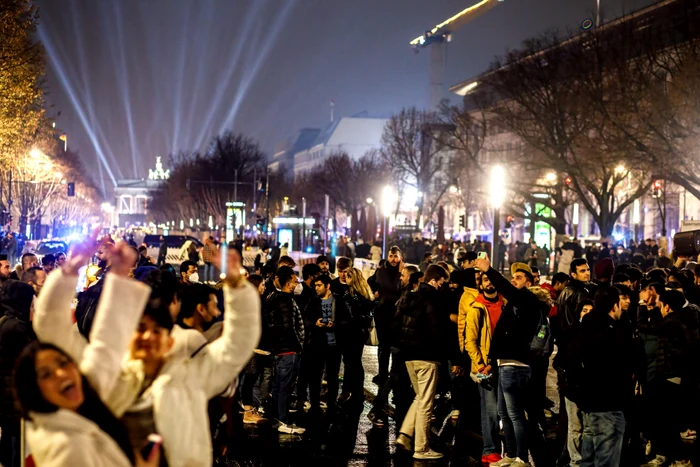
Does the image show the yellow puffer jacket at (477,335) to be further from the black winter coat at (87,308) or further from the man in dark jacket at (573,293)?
the black winter coat at (87,308)

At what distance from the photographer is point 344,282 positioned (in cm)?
1283

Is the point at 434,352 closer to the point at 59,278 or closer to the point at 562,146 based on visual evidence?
the point at 59,278

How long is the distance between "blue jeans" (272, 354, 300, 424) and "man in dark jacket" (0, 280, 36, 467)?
373 centimetres

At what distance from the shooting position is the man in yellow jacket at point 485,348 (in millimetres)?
9789

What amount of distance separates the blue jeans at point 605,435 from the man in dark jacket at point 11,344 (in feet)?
14.1

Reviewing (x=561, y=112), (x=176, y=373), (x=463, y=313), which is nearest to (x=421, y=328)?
(x=463, y=313)

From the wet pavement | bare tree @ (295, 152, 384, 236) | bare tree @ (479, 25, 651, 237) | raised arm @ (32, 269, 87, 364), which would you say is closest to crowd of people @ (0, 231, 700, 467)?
raised arm @ (32, 269, 87, 364)

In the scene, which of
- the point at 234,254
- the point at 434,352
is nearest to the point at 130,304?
the point at 234,254

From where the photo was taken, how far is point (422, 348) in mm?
10141

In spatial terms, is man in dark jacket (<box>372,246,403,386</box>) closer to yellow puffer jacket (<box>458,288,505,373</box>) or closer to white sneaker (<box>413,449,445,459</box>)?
white sneaker (<box>413,449,445,459</box>)

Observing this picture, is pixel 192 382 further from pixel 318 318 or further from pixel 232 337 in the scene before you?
pixel 318 318

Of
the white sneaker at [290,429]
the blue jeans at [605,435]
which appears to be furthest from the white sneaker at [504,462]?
the white sneaker at [290,429]

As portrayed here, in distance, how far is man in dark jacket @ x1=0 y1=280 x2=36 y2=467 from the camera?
7348mm

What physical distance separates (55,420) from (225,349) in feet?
2.97
